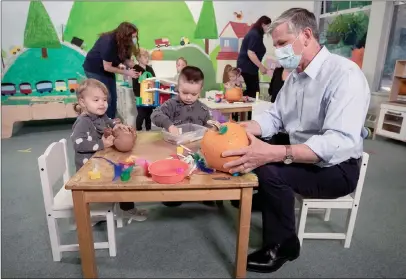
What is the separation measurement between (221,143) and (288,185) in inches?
19.5

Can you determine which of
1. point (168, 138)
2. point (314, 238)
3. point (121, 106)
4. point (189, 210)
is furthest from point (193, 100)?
point (121, 106)

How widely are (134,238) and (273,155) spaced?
1046 mm

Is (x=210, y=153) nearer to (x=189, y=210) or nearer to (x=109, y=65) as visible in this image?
(x=189, y=210)

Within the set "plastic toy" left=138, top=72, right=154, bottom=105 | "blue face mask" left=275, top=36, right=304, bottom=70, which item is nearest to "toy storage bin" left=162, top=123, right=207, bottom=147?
"blue face mask" left=275, top=36, right=304, bottom=70

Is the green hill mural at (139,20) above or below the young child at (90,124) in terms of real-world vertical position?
above

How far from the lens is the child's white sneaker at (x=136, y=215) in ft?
6.79

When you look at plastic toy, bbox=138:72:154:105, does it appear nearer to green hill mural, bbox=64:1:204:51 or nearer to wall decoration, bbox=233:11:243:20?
green hill mural, bbox=64:1:204:51

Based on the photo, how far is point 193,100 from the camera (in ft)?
7.03

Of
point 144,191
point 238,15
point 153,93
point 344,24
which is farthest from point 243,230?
point 344,24

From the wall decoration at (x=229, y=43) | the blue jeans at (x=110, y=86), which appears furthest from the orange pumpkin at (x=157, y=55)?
the blue jeans at (x=110, y=86)

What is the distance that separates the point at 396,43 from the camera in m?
4.54

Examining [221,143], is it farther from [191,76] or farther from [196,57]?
[196,57]

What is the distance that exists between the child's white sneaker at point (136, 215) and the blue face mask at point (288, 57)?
4.39ft

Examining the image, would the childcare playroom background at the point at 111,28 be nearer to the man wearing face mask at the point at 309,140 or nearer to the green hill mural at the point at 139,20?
the green hill mural at the point at 139,20
